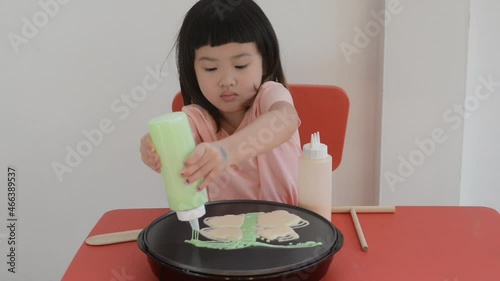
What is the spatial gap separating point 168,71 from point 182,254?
96 cm

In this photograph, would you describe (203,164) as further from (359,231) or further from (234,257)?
(359,231)

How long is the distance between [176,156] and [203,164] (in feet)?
0.14

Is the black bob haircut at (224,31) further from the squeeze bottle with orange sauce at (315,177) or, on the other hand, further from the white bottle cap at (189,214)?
the white bottle cap at (189,214)

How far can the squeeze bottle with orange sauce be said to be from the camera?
0.84m

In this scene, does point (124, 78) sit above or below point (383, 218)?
above

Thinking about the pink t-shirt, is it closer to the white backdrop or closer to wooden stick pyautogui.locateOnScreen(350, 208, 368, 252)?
wooden stick pyautogui.locateOnScreen(350, 208, 368, 252)

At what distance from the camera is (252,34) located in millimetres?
1062

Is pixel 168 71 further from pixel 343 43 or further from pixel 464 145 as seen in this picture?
pixel 464 145

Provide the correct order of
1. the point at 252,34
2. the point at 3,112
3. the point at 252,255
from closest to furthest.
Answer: the point at 252,255 < the point at 252,34 < the point at 3,112

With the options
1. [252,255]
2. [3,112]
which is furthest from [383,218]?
[3,112]

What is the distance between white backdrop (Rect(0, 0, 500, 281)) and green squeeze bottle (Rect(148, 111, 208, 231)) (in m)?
0.90

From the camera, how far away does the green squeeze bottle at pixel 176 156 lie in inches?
25.4

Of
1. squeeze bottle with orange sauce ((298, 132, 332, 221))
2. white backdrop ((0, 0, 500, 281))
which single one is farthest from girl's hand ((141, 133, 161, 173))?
white backdrop ((0, 0, 500, 281))

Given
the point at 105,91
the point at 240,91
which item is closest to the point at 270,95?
the point at 240,91
